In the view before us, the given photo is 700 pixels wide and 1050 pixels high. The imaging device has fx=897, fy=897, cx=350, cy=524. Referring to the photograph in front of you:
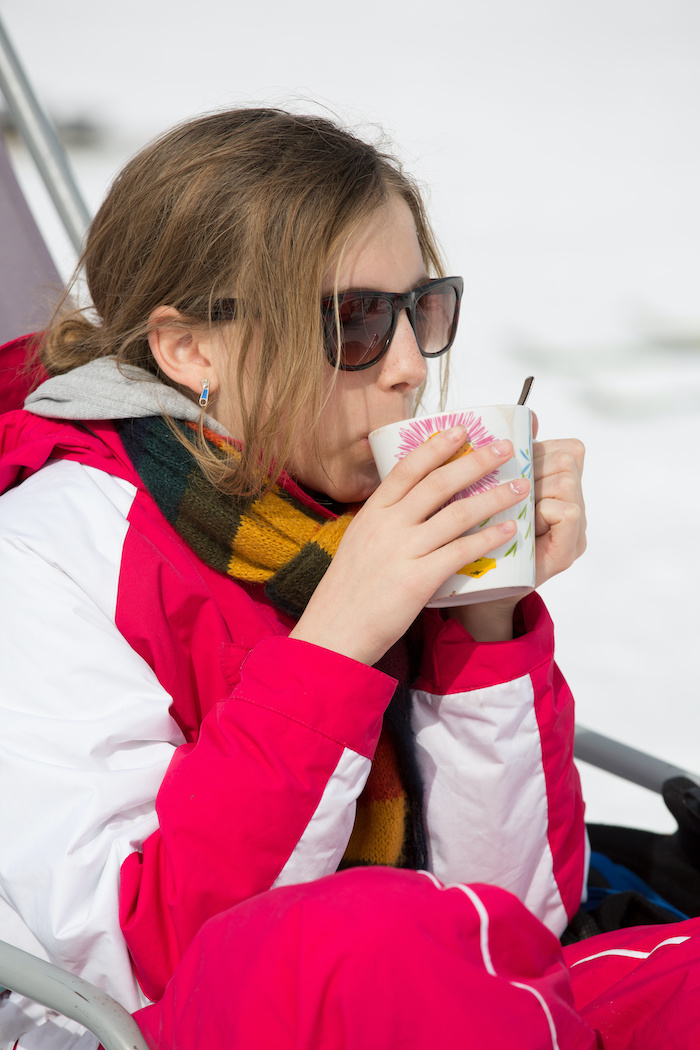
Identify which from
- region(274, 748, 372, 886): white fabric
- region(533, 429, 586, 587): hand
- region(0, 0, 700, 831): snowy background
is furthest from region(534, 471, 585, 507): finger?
region(0, 0, 700, 831): snowy background

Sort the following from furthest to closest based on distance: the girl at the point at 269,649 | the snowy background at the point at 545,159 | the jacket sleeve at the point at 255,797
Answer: the snowy background at the point at 545,159, the jacket sleeve at the point at 255,797, the girl at the point at 269,649

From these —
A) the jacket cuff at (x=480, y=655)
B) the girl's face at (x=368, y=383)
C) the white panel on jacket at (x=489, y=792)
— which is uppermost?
the girl's face at (x=368, y=383)

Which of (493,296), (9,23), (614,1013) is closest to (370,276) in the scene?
(614,1013)

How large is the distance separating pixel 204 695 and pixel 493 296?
2887 millimetres

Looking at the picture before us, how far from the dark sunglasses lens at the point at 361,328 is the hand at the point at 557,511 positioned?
7.2 inches

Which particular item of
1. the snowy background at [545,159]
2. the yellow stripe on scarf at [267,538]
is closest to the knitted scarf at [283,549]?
the yellow stripe on scarf at [267,538]

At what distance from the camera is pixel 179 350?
854mm

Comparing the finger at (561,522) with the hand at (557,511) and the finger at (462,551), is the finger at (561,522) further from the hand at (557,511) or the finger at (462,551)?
the finger at (462,551)

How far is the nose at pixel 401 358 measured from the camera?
802 mm

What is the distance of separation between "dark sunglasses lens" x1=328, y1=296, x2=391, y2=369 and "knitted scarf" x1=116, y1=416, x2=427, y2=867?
13 cm

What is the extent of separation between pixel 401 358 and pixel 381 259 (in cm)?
9

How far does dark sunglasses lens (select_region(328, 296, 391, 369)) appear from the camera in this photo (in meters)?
0.78

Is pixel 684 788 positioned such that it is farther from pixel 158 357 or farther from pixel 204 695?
pixel 158 357

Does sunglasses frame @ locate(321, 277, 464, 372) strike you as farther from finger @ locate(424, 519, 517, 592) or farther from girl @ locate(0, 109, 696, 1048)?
finger @ locate(424, 519, 517, 592)
